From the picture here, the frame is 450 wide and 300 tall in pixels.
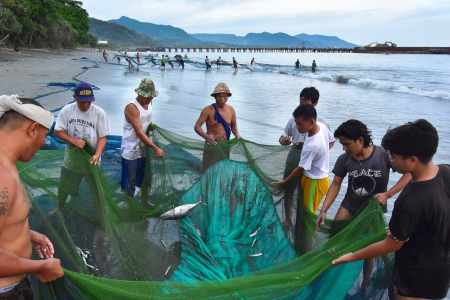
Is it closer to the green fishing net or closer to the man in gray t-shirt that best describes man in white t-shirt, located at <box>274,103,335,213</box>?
the green fishing net

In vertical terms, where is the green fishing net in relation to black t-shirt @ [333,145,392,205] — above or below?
below

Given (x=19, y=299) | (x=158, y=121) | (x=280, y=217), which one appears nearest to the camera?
(x=19, y=299)

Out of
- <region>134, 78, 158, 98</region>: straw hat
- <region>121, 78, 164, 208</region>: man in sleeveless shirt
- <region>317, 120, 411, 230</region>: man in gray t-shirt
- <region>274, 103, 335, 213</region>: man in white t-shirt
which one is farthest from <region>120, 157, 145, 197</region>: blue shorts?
<region>317, 120, 411, 230</region>: man in gray t-shirt

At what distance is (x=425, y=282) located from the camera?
198 centimetres

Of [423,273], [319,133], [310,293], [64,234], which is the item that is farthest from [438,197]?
[64,234]

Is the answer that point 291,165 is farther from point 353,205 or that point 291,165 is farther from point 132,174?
point 132,174

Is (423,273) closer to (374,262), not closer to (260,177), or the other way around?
(374,262)

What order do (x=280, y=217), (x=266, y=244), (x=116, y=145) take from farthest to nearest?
(x=116, y=145) < (x=280, y=217) < (x=266, y=244)

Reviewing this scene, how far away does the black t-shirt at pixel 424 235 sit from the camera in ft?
5.82

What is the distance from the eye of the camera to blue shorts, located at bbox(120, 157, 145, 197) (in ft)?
13.8

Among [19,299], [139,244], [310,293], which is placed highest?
[19,299]

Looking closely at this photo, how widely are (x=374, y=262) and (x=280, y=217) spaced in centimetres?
139

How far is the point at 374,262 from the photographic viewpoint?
2.31 metres

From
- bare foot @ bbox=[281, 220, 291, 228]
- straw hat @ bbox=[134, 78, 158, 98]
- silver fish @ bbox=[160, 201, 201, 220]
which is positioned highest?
straw hat @ bbox=[134, 78, 158, 98]
